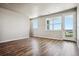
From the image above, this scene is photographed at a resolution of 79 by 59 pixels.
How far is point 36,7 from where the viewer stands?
1691mm

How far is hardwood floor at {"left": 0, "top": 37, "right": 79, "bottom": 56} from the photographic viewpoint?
1.47 meters

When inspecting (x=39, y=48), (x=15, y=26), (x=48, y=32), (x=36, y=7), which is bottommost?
(x=39, y=48)

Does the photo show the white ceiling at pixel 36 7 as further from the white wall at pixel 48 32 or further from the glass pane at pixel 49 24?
the glass pane at pixel 49 24

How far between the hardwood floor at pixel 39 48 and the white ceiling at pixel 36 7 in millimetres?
557

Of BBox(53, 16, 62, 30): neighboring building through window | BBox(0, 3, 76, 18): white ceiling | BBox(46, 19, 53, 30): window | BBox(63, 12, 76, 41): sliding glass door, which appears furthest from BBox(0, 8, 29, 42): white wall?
BBox(63, 12, 76, 41): sliding glass door

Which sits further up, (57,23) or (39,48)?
(57,23)

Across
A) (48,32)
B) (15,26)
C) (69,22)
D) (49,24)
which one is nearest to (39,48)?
(48,32)

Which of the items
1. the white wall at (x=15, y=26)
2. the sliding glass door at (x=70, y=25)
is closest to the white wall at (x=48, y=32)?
the sliding glass door at (x=70, y=25)

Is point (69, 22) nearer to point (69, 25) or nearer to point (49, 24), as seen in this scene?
point (69, 25)

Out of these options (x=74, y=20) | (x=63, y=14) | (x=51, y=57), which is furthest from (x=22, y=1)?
(x=51, y=57)

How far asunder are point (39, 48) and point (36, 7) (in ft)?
2.71

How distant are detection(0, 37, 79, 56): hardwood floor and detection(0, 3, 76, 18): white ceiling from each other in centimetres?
56

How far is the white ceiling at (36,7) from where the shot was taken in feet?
4.79

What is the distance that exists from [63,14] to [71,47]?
60 cm
